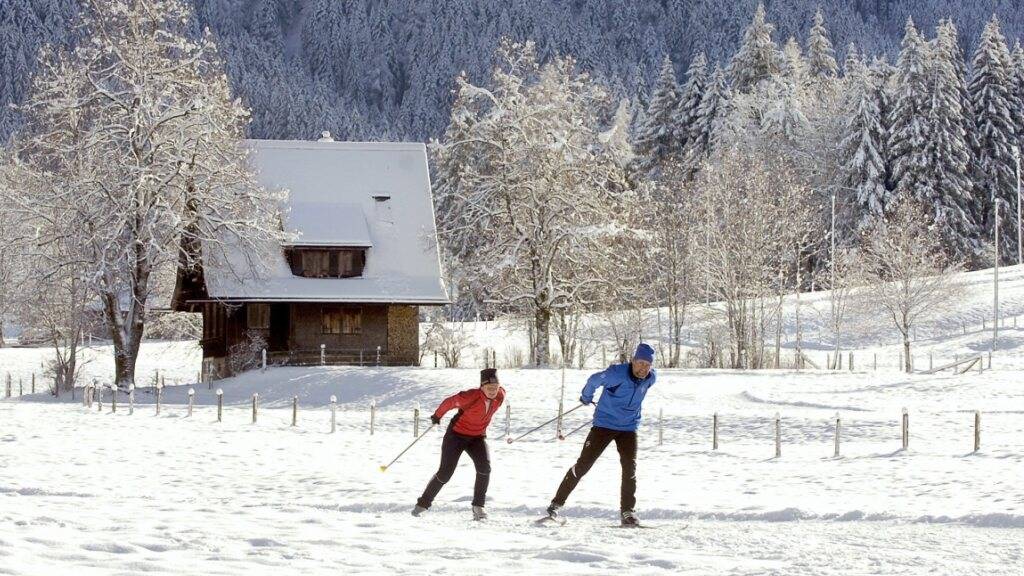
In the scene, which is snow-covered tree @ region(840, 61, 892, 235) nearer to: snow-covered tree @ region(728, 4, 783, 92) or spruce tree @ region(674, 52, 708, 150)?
spruce tree @ region(674, 52, 708, 150)

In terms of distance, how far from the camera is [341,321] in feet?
140

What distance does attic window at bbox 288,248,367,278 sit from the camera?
42.2 metres

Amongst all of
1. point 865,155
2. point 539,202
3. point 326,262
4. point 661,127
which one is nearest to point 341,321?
point 326,262

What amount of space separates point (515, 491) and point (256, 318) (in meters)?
26.0

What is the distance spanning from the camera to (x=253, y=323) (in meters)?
42.1

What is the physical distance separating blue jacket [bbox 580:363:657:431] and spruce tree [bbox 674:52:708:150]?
70895 mm

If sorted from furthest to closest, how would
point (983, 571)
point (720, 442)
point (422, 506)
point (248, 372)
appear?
point (248, 372)
point (720, 442)
point (422, 506)
point (983, 571)

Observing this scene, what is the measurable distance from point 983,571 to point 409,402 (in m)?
24.3

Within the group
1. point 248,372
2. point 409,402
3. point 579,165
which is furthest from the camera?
point 579,165

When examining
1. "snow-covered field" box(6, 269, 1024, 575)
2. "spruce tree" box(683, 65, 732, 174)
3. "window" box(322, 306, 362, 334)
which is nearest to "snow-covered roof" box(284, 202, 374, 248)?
"window" box(322, 306, 362, 334)

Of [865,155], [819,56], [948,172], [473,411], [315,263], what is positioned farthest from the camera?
[819,56]

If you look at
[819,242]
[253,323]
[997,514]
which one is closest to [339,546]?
[997,514]

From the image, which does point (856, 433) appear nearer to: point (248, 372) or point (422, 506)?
point (422, 506)

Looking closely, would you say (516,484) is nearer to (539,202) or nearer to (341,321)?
(539,202)
